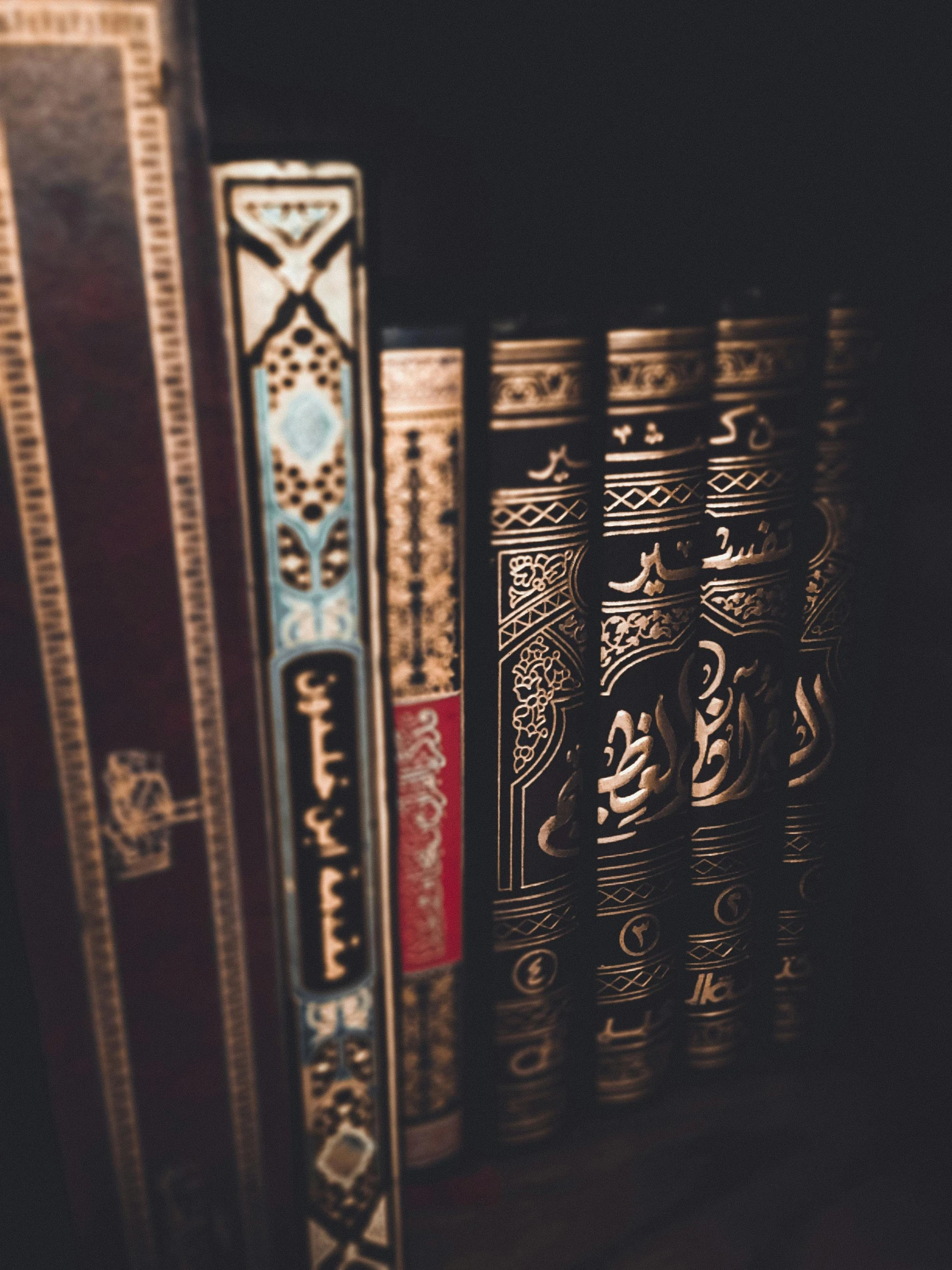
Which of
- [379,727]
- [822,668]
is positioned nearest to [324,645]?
[379,727]

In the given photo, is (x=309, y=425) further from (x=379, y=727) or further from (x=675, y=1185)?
(x=675, y=1185)

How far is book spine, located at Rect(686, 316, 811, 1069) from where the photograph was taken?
0.43 m

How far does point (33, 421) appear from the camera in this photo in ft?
0.89

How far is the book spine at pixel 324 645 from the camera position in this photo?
0.93 feet

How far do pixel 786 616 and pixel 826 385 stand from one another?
110 millimetres

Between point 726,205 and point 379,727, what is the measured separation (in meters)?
0.37

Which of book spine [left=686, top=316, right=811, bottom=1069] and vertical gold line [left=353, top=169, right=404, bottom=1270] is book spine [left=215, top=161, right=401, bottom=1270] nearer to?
vertical gold line [left=353, top=169, right=404, bottom=1270]

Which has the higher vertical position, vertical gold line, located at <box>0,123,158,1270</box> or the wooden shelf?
vertical gold line, located at <box>0,123,158,1270</box>

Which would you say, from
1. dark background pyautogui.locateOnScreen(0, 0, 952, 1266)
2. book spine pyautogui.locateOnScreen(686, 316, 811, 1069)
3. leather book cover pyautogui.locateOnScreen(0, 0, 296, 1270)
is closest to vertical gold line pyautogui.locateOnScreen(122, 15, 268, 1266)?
leather book cover pyautogui.locateOnScreen(0, 0, 296, 1270)

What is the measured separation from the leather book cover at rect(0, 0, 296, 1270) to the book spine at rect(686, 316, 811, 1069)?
23 cm

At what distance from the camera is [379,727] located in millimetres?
336

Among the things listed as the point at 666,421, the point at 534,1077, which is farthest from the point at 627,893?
the point at 666,421

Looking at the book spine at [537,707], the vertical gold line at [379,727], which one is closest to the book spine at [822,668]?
the book spine at [537,707]

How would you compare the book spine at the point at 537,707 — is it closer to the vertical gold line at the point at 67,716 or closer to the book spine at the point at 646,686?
the book spine at the point at 646,686
